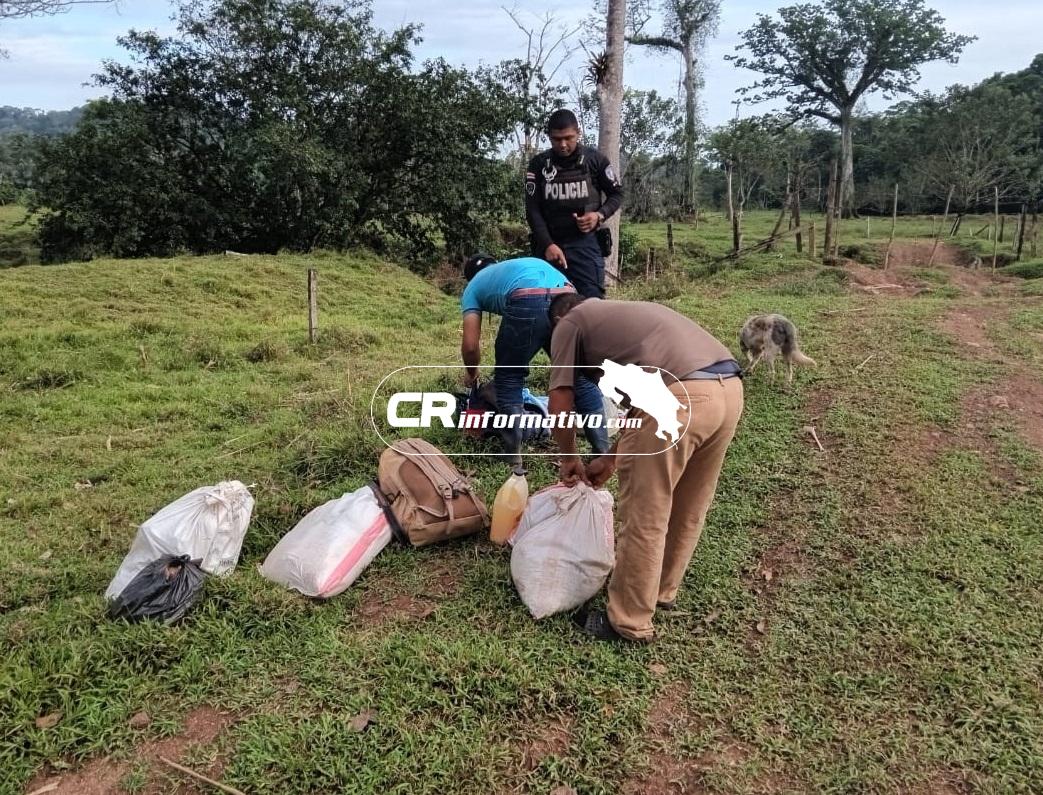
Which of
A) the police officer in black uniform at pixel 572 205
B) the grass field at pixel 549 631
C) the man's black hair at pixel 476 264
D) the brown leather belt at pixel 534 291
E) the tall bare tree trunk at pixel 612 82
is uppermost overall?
the tall bare tree trunk at pixel 612 82

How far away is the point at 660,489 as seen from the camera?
2.42 metres

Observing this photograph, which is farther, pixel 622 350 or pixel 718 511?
pixel 718 511

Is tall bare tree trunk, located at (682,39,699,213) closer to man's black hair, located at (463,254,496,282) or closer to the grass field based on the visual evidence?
the grass field

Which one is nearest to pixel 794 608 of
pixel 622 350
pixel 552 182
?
pixel 622 350

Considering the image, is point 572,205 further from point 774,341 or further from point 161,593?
point 161,593

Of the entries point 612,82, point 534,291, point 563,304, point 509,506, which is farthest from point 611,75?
point 509,506

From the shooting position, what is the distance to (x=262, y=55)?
12.5 meters

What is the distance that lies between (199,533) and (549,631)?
5.05 ft

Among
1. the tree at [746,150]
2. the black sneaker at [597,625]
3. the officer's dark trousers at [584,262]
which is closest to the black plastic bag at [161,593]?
the black sneaker at [597,625]

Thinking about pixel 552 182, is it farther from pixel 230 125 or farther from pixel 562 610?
pixel 230 125

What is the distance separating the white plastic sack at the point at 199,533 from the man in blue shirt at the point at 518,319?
141cm

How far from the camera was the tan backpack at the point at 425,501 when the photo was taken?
3.22m

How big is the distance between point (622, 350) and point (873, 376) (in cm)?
382

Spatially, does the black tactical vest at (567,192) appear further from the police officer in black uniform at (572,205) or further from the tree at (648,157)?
the tree at (648,157)
